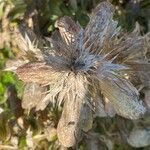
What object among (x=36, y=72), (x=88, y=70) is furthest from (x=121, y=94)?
(x=36, y=72)

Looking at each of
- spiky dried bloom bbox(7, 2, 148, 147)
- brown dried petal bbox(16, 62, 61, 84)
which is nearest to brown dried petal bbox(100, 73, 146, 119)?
spiky dried bloom bbox(7, 2, 148, 147)

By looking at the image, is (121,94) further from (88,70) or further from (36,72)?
(36,72)

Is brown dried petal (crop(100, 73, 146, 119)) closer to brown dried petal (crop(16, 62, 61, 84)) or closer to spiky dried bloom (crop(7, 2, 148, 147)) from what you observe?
spiky dried bloom (crop(7, 2, 148, 147))

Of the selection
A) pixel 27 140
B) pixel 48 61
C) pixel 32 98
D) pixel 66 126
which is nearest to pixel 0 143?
pixel 27 140

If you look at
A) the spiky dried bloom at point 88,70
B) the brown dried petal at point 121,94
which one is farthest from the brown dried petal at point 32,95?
the brown dried petal at point 121,94

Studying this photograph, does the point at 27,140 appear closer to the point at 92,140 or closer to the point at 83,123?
the point at 92,140

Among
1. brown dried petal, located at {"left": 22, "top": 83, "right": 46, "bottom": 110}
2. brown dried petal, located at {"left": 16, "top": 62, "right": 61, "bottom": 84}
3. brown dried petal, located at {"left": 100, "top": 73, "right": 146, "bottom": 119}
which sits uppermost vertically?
brown dried petal, located at {"left": 16, "top": 62, "right": 61, "bottom": 84}

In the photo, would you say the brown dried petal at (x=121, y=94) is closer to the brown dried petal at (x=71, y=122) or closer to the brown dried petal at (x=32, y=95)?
the brown dried petal at (x=71, y=122)

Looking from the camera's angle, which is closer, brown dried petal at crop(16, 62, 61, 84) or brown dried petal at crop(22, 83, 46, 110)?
brown dried petal at crop(16, 62, 61, 84)
